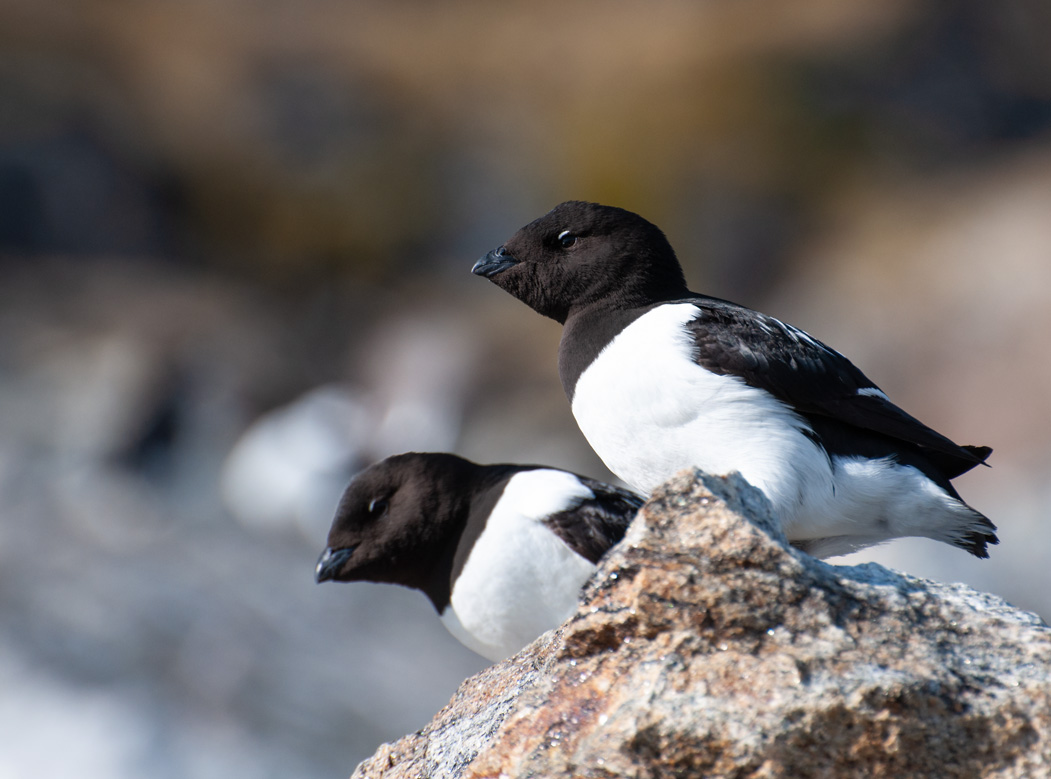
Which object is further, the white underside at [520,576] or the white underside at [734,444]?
the white underside at [520,576]

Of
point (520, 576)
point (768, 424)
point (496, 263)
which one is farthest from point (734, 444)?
point (520, 576)

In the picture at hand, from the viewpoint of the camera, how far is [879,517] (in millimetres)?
4223

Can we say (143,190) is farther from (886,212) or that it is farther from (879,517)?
(879,517)

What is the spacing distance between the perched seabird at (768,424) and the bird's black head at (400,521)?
1.51 m

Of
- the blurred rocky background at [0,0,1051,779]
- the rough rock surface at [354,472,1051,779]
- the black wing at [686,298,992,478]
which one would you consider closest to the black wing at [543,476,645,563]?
the black wing at [686,298,992,478]

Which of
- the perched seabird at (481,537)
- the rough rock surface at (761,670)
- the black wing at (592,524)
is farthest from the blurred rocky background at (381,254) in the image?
the rough rock surface at (761,670)

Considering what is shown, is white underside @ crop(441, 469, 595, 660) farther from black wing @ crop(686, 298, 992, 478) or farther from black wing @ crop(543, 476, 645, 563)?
black wing @ crop(686, 298, 992, 478)

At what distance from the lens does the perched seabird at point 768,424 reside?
4.09 m

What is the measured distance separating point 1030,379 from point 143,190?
1649cm

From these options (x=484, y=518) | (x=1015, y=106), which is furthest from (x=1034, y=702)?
(x=1015, y=106)

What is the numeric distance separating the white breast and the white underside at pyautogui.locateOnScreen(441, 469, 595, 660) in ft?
3.93

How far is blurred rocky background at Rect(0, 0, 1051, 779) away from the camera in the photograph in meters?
11.4

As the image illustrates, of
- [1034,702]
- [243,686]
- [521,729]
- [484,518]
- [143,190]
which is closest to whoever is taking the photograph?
[1034,702]

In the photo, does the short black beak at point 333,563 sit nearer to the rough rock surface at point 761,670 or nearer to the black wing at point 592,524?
the black wing at point 592,524
